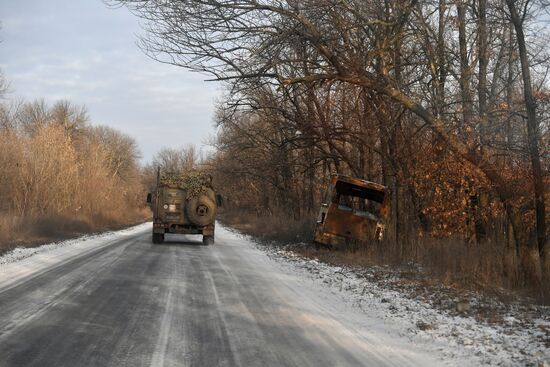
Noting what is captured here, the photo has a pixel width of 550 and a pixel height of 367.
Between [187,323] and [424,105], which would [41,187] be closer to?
[424,105]

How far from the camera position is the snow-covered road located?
5617 millimetres

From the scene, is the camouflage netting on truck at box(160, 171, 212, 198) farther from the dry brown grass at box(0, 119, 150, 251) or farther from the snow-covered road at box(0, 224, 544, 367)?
the snow-covered road at box(0, 224, 544, 367)

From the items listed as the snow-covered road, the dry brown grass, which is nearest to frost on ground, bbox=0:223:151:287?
the snow-covered road

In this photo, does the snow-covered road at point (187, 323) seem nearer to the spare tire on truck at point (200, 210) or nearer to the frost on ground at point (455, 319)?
the frost on ground at point (455, 319)

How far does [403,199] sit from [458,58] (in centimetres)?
560

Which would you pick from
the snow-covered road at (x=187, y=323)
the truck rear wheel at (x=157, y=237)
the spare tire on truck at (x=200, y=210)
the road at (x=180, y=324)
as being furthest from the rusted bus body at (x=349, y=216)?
the truck rear wheel at (x=157, y=237)

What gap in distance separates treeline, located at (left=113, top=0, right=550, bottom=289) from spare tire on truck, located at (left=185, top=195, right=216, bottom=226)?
4.23 m

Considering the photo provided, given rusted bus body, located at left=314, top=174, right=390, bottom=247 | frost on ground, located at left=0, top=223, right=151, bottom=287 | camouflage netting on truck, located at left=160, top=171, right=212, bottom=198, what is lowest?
frost on ground, located at left=0, top=223, right=151, bottom=287

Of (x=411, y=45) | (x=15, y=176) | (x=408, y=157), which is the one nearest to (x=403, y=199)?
(x=408, y=157)

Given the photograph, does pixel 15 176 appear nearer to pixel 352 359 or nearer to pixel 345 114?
pixel 345 114

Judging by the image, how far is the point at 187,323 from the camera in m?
7.11

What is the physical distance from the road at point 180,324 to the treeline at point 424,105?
16.5 feet

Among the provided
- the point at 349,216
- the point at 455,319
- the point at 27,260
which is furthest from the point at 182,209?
the point at 455,319

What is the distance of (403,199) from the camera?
18.6 meters
